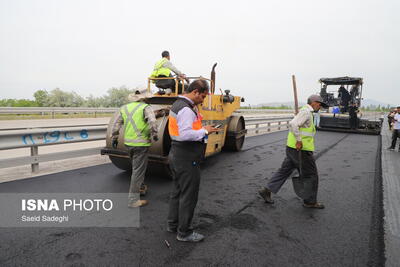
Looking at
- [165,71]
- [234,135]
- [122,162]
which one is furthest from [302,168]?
[234,135]

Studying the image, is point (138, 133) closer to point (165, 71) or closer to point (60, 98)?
point (165, 71)

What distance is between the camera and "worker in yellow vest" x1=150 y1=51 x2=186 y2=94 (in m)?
5.92

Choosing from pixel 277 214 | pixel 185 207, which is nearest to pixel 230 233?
pixel 185 207

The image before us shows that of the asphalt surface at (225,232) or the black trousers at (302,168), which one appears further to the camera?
the black trousers at (302,168)

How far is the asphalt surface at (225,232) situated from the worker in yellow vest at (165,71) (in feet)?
6.95

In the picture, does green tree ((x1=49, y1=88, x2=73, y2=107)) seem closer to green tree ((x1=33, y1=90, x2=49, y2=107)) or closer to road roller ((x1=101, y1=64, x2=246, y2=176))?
green tree ((x1=33, y1=90, x2=49, y2=107))

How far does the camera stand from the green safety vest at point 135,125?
400 centimetres

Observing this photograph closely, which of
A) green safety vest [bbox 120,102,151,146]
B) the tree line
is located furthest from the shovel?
the tree line

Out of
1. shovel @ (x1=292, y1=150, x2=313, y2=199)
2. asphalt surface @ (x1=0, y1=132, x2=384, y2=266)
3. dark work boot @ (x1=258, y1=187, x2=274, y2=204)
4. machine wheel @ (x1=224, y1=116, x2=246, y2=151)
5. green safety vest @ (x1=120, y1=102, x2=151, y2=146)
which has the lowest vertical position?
asphalt surface @ (x1=0, y1=132, x2=384, y2=266)

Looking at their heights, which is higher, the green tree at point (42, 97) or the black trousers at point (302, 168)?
the green tree at point (42, 97)

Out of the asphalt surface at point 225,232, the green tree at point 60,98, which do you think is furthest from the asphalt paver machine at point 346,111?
the green tree at point 60,98

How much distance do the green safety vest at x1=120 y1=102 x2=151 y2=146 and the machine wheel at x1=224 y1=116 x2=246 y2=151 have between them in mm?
4478

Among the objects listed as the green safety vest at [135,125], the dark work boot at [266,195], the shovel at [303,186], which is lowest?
the dark work boot at [266,195]

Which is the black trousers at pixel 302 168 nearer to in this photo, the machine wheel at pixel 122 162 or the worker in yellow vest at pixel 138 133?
the worker in yellow vest at pixel 138 133
